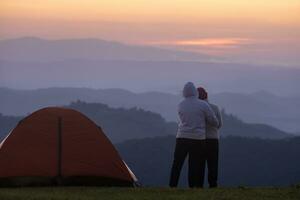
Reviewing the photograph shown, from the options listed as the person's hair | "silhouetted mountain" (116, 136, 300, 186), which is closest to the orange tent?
the person's hair

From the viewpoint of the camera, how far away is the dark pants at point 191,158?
15.2m

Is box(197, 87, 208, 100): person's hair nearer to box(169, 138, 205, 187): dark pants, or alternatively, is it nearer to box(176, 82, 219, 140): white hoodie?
box(176, 82, 219, 140): white hoodie

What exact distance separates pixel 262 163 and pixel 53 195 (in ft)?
205

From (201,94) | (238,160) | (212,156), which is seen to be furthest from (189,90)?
(238,160)

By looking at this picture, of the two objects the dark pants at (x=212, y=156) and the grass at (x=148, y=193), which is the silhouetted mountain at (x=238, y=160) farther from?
→ the grass at (x=148, y=193)

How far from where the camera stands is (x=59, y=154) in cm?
1522

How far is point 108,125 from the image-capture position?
112 meters

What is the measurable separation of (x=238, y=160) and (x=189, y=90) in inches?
2435

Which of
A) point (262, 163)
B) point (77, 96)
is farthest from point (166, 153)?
point (77, 96)

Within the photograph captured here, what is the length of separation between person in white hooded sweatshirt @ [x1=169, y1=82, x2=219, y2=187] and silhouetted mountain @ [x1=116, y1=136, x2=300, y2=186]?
45.7 meters

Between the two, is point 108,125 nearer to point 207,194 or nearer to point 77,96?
point 77,96

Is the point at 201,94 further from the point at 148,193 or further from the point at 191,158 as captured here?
the point at 148,193

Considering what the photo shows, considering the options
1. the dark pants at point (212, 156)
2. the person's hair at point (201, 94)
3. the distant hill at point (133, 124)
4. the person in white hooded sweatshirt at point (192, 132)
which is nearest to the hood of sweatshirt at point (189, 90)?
the person in white hooded sweatshirt at point (192, 132)

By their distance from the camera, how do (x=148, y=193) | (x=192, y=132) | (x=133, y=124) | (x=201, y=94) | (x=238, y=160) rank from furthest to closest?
(x=133, y=124)
(x=238, y=160)
(x=201, y=94)
(x=192, y=132)
(x=148, y=193)
